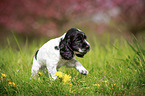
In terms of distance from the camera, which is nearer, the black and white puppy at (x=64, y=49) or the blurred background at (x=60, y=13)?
the black and white puppy at (x=64, y=49)

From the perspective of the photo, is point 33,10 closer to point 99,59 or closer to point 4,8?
point 4,8

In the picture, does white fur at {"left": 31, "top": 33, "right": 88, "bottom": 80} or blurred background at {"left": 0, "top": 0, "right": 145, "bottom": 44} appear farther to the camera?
blurred background at {"left": 0, "top": 0, "right": 145, "bottom": 44}

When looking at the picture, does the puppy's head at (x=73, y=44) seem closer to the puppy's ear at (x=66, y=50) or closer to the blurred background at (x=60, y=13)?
the puppy's ear at (x=66, y=50)

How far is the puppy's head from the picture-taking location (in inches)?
69.4

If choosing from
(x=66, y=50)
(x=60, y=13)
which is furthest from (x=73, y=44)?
(x=60, y=13)

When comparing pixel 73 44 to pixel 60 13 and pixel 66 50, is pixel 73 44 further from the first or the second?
pixel 60 13

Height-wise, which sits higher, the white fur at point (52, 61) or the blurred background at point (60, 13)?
the blurred background at point (60, 13)

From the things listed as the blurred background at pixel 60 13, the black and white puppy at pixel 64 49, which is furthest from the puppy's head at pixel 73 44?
the blurred background at pixel 60 13

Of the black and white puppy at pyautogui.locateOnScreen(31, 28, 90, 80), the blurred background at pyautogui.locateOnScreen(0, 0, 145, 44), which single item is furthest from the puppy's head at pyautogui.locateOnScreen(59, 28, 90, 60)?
the blurred background at pyautogui.locateOnScreen(0, 0, 145, 44)

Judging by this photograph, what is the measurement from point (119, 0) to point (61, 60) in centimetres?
392

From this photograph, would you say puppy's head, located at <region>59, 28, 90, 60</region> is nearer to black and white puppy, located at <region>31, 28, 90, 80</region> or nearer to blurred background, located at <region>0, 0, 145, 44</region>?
black and white puppy, located at <region>31, 28, 90, 80</region>

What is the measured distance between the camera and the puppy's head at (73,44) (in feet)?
5.78

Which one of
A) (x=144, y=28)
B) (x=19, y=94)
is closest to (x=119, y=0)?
(x=144, y=28)

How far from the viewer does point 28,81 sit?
1.88 metres
